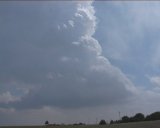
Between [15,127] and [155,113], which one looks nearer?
[15,127]

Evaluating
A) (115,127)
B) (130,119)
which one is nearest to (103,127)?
(115,127)

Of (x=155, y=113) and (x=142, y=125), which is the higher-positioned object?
(x=155, y=113)

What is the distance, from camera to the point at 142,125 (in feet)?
315

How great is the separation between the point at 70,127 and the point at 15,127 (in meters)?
13.5

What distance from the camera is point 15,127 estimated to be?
311ft

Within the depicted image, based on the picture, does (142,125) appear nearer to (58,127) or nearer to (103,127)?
(103,127)

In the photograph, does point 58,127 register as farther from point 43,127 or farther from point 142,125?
point 142,125

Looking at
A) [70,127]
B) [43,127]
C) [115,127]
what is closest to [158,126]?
[115,127]

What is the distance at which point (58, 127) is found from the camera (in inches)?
3588

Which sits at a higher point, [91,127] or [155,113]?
[155,113]

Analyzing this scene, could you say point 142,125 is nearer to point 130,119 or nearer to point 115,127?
point 115,127

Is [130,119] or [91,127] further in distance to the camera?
[130,119]

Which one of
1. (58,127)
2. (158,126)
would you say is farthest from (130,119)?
(58,127)

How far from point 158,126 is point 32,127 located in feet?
99.9
